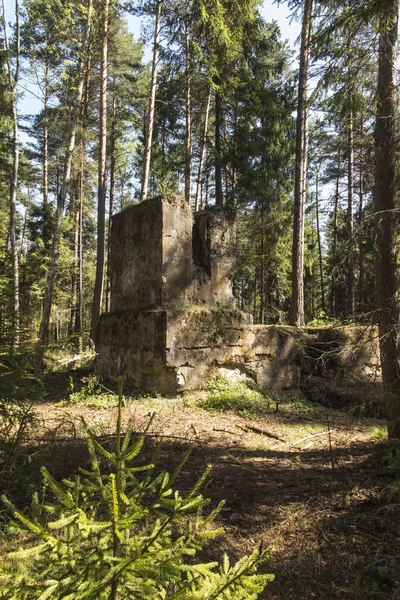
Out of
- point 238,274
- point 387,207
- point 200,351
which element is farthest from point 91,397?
point 238,274

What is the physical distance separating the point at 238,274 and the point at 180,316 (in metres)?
11.5

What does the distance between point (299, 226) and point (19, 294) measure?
10.2m

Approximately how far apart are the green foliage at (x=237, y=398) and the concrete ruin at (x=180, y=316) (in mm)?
257

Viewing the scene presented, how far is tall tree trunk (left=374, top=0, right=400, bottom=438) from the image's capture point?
4.23 metres

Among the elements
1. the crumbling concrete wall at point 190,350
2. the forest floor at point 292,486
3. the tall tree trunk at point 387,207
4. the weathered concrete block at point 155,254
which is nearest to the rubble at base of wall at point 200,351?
the crumbling concrete wall at point 190,350

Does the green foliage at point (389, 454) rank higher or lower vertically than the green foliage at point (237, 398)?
higher

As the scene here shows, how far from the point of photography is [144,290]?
8250 mm

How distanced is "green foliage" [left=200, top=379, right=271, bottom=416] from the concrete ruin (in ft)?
0.84

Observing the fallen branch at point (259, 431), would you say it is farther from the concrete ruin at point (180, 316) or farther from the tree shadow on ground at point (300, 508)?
the concrete ruin at point (180, 316)

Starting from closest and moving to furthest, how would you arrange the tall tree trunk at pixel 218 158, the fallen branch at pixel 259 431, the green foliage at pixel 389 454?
the green foliage at pixel 389 454 → the fallen branch at pixel 259 431 → the tall tree trunk at pixel 218 158

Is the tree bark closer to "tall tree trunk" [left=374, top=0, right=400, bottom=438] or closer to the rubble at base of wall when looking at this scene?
the rubble at base of wall

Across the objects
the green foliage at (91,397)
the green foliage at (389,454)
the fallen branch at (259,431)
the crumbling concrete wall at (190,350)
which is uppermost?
the crumbling concrete wall at (190,350)

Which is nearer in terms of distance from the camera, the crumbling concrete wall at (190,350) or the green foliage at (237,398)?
the green foliage at (237,398)

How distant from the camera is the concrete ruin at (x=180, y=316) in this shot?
755 cm
